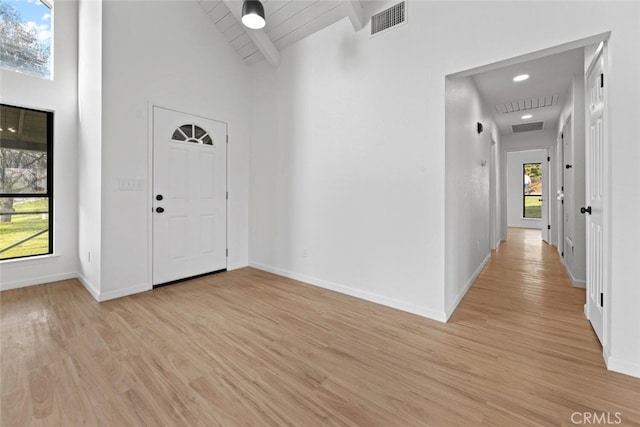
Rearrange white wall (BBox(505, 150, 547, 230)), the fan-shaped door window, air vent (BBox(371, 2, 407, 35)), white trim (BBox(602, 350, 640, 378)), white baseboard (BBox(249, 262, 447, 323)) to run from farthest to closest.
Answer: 1. white wall (BBox(505, 150, 547, 230))
2. the fan-shaped door window
3. air vent (BBox(371, 2, 407, 35))
4. white baseboard (BBox(249, 262, 447, 323))
5. white trim (BBox(602, 350, 640, 378))

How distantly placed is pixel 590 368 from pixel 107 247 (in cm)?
416

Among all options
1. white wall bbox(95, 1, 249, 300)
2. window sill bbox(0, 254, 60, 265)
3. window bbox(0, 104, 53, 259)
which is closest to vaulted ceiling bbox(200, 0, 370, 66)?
white wall bbox(95, 1, 249, 300)

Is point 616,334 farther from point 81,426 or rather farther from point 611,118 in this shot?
point 81,426

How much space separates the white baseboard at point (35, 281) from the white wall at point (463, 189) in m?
4.57

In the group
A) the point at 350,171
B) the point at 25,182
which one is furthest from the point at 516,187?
the point at 25,182

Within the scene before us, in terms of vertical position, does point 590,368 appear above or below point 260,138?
below

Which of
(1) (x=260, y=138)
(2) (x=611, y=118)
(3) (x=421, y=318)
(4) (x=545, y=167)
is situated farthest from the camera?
(4) (x=545, y=167)

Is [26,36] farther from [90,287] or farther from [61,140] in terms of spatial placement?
[90,287]

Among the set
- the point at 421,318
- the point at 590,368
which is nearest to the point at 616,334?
the point at 590,368

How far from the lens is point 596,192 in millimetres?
2105

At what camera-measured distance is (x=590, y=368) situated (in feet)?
5.84

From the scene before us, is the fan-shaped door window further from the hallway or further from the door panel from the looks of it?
the door panel

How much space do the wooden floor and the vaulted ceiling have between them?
3.03m

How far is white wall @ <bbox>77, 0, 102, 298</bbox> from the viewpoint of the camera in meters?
2.98
